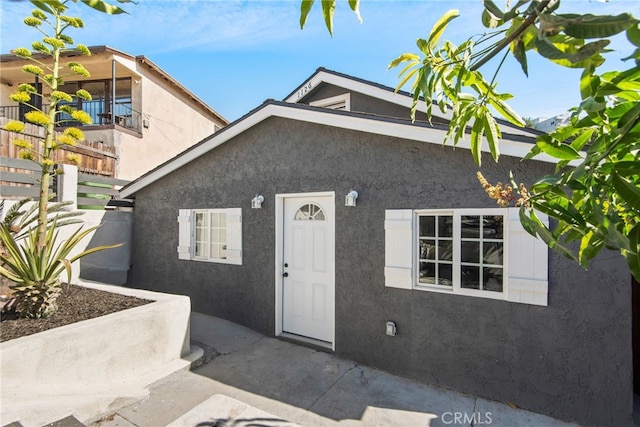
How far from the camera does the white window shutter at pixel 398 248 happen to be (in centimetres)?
498

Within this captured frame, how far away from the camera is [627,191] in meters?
0.97

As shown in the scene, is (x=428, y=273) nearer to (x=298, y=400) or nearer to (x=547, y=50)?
(x=298, y=400)

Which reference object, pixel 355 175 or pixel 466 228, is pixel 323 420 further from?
pixel 355 175

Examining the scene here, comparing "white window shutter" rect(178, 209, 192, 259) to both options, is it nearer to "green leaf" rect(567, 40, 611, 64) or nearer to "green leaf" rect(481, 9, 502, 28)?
"green leaf" rect(481, 9, 502, 28)

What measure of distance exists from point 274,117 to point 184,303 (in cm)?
384

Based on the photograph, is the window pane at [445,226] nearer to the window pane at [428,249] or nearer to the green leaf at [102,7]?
the window pane at [428,249]

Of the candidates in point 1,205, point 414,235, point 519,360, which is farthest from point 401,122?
point 1,205

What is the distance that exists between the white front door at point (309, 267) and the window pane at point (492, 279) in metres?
2.42

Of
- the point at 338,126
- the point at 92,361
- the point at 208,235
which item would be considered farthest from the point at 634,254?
the point at 208,235

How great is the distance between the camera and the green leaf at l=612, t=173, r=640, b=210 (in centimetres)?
96

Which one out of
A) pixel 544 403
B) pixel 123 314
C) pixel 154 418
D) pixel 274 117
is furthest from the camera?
pixel 274 117

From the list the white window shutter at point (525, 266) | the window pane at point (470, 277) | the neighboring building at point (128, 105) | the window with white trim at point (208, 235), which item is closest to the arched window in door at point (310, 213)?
the window with white trim at point (208, 235)

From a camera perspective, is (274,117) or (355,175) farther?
(274,117)

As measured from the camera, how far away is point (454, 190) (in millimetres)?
4684
